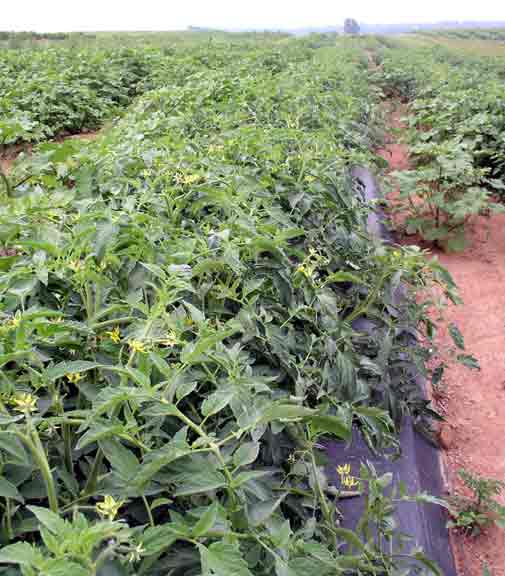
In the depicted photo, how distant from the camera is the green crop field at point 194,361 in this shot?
103 cm

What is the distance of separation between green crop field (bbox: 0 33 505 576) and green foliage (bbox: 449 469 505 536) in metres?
0.37

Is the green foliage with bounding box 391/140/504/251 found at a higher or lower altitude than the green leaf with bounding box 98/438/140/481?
lower

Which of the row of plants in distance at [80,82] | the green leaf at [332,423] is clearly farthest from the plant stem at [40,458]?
the row of plants in distance at [80,82]

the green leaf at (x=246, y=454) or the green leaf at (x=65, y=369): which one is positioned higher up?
the green leaf at (x=65, y=369)

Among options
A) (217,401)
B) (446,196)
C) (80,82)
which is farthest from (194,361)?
(80,82)

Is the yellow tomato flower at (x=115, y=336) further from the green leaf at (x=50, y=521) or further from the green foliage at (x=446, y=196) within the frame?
the green foliage at (x=446, y=196)

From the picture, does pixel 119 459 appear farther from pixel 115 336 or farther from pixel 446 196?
pixel 446 196

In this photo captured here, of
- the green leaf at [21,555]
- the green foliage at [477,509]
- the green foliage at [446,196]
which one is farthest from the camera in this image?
the green foliage at [446,196]

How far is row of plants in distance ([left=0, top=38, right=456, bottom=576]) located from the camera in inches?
40.3

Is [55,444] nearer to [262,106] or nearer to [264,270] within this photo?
[264,270]

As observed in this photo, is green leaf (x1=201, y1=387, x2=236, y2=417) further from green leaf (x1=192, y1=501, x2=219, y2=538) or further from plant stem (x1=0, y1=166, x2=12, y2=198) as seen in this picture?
plant stem (x1=0, y1=166, x2=12, y2=198)

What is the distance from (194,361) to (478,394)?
262cm

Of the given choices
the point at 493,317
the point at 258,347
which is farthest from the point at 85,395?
the point at 493,317

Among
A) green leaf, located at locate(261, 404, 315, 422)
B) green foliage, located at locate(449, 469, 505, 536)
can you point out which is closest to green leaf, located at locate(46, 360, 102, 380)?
green leaf, located at locate(261, 404, 315, 422)
